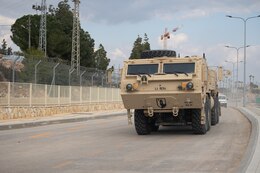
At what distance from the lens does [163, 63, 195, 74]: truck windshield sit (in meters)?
17.4

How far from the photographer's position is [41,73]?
33000 mm

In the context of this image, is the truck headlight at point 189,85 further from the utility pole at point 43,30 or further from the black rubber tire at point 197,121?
the utility pole at point 43,30

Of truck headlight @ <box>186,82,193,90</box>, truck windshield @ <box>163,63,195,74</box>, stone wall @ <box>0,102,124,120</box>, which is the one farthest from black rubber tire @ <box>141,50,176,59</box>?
stone wall @ <box>0,102,124,120</box>

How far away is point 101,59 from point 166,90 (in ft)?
262

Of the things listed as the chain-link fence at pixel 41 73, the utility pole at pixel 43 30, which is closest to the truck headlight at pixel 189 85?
the chain-link fence at pixel 41 73

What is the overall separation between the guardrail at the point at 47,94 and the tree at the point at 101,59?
46.7 meters

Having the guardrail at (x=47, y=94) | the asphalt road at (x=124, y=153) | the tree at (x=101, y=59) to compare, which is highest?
the tree at (x=101, y=59)

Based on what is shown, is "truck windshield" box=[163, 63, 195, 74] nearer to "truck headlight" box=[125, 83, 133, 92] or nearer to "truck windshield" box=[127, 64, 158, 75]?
"truck windshield" box=[127, 64, 158, 75]

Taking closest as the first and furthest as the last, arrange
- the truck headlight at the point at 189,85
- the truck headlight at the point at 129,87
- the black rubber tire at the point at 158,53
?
the truck headlight at the point at 189,85 < the truck headlight at the point at 129,87 < the black rubber tire at the point at 158,53

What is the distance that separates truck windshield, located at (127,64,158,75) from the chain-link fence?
18.1ft

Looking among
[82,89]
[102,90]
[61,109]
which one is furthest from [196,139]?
[102,90]

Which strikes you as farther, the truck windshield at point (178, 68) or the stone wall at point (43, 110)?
the stone wall at point (43, 110)

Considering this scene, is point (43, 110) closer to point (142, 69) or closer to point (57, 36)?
point (142, 69)

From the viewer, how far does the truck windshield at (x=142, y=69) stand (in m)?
17.9
